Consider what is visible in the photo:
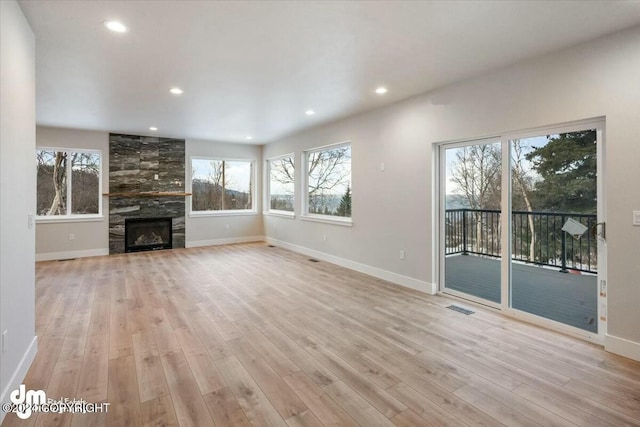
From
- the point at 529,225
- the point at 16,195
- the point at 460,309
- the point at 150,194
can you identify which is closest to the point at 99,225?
the point at 150,194

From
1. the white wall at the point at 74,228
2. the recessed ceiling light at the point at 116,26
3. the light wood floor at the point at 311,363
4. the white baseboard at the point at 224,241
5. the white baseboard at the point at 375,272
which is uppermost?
the recessed ceiling light at the point at 116,26

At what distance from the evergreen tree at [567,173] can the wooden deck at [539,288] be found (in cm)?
68

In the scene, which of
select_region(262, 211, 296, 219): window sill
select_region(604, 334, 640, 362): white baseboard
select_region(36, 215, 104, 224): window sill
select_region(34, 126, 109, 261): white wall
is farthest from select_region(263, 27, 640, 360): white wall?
select_region(36, 215, 104, 224): window sill

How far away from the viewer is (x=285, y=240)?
7.57 metres

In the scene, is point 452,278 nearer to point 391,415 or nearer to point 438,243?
point 438,243

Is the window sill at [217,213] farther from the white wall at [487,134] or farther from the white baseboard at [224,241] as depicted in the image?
the white wall at [487,134]

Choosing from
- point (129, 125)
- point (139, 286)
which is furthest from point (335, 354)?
point (129, 125)

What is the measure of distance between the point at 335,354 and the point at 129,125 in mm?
5847

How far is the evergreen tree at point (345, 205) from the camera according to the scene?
18.9 ft

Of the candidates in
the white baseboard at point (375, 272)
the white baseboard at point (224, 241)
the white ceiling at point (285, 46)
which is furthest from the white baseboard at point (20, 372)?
the white baseboard at point (224, 241)

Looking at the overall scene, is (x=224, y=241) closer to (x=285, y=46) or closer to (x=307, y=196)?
(x=307, y=196)

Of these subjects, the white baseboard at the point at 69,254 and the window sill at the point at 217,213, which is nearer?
the white baseboard at the point at 69,254

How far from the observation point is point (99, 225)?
677cm

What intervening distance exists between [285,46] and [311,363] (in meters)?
2.68
